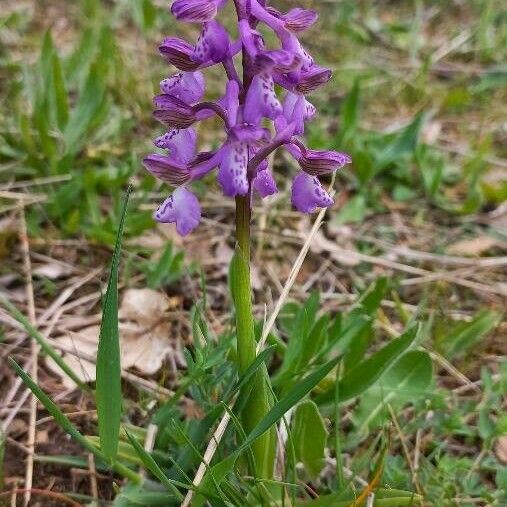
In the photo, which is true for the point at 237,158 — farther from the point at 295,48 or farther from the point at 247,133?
the point at 295,48

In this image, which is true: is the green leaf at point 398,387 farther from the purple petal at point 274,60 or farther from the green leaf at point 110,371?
the purple petal at point 274,60

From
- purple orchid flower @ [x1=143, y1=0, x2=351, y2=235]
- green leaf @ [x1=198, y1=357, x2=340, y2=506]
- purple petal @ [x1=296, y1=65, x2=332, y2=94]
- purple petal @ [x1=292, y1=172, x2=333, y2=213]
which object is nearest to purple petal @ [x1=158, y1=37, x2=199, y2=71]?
purple orchid flower @ [x1=143, y1=0, x2=351, y2=235]

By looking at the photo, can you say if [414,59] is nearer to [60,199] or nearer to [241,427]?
[60,199]

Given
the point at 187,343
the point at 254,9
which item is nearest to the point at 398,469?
the point at 187,343

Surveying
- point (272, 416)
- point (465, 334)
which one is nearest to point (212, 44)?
point (272, 416)

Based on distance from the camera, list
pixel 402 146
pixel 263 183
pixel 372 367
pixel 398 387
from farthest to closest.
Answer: pixel 402 146
pixel 398 387
pixel 372 367
pixel 263 183

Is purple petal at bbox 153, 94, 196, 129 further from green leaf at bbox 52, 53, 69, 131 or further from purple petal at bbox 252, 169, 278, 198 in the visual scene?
green leaf at bbox 52, 53, 69, 131
